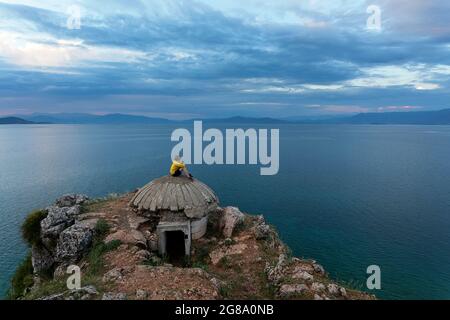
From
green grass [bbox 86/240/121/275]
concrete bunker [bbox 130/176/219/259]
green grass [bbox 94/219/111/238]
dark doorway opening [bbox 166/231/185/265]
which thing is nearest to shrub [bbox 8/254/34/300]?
green grass [bbox 94/219/111/238]

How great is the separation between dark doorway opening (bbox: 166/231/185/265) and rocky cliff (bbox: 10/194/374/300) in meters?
0.87

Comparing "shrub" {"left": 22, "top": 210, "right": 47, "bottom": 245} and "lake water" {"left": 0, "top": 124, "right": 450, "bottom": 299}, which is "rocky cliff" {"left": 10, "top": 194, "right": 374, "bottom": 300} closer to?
"shrub" {"left": 22, "top": 210, "right": 47, "bottom": 245}

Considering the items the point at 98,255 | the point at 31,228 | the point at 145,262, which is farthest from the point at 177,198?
the point at 31,228

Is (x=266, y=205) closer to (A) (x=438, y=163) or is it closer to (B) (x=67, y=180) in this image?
(B) (x=67, y=180)

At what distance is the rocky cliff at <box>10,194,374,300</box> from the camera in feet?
52.7

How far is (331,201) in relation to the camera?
206 feet

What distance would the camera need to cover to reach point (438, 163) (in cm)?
10100

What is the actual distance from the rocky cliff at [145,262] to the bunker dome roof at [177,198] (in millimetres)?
1708

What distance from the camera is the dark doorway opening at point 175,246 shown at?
2516 cm

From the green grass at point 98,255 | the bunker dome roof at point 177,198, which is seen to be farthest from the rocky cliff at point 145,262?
the bunker dome roof at point 177,198
